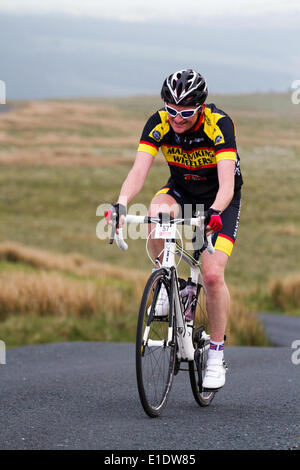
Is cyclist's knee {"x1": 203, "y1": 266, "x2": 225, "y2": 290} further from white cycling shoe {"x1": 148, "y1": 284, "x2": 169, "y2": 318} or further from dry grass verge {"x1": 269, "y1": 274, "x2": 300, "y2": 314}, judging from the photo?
dry grass verge {"x1": 269, "y1": 274, "x2": 300, "y2": 314}

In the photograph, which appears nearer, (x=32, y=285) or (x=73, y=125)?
(x=32, y=285)

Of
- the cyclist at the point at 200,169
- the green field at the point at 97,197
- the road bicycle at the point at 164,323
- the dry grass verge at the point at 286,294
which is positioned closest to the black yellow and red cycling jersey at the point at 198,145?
the cyclist at the point at 200,169

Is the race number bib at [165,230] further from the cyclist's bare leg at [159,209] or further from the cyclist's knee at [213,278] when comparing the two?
the cyclist's knee at [213,278]

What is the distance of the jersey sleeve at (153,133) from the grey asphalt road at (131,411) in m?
1.92

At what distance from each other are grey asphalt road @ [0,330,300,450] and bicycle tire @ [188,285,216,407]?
0.33ft

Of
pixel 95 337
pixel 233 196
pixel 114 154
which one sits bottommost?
pixel 95 337

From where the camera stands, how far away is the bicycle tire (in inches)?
251

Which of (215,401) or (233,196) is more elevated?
(233,196)

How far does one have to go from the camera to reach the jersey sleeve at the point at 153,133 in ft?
20.3

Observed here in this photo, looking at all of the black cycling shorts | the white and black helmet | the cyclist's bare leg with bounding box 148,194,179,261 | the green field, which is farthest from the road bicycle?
the green field

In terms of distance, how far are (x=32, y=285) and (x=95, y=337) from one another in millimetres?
1848

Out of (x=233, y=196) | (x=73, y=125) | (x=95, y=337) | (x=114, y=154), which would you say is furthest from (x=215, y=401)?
(x=73, y=125)

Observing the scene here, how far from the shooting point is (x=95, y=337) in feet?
42.3
